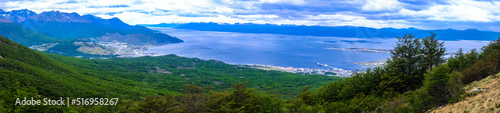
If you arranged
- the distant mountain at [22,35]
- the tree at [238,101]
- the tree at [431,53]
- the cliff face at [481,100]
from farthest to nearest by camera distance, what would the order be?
the distant mountain at [22,35], the tree at [431,53], the tree at [238,101], the cliff face at [481,100]

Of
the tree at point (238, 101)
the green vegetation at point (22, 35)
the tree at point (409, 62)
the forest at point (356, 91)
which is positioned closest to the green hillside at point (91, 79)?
the forest at point (356, 91)

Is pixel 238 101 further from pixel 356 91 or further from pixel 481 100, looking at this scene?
pixel 481 100

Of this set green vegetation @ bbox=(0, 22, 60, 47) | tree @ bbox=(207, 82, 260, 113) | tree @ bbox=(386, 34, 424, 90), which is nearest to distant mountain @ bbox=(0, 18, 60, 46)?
green vegetation @ bbox=(0, 22, 60, 47)

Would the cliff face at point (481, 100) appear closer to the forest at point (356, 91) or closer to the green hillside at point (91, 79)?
the forest at point (356, 91)

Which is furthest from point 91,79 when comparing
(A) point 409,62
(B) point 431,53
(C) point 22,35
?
(C) point 22,35

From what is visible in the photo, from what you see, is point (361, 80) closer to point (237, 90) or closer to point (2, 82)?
point (237, 90)

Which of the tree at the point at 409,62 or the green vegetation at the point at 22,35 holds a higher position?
the green vegetation at the point at 22,35

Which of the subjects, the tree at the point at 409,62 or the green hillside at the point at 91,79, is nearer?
the tree at the point at 409,62

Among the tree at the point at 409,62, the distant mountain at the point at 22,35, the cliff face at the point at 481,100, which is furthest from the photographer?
the distant mountain at the point at 22,35

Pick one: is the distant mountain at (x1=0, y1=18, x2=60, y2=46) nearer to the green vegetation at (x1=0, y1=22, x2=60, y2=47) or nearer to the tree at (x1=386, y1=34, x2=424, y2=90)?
the green vegetation at (x1=0, y1=22, x2=60, y2=47)
